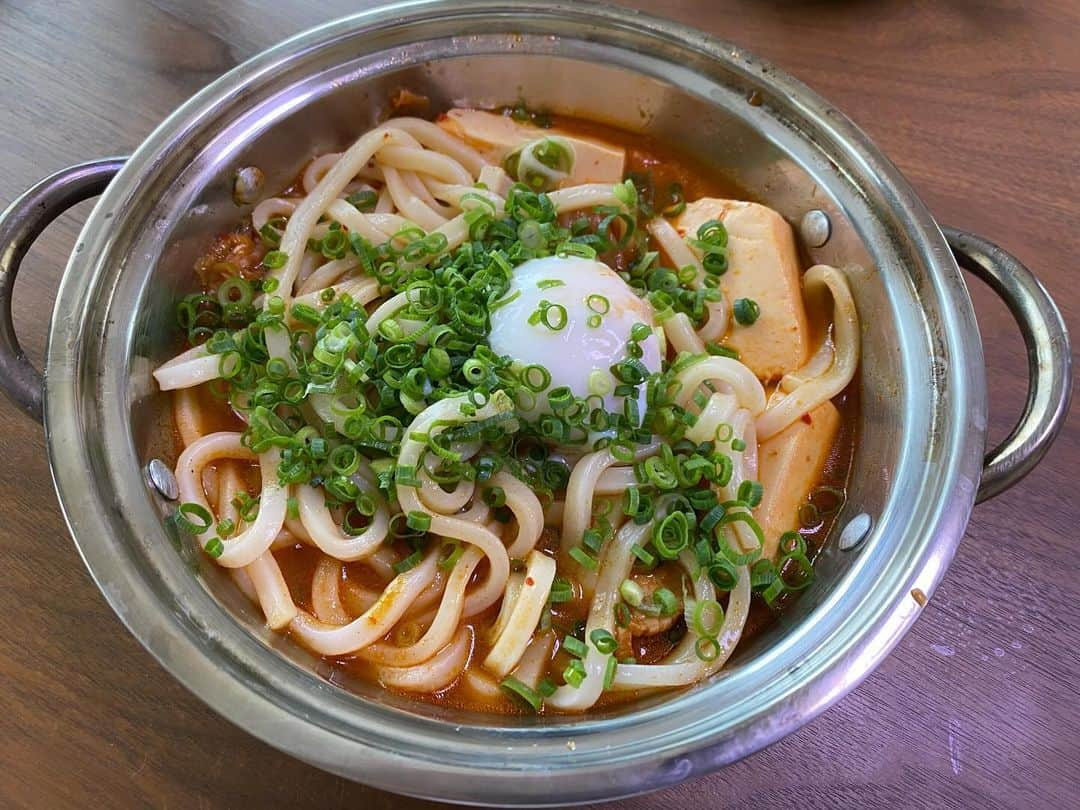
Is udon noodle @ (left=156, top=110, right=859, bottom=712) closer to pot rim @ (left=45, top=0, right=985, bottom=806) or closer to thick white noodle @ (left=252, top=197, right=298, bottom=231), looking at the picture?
thick white noodle @ (left=252, top=197, right=298, bottom=231)

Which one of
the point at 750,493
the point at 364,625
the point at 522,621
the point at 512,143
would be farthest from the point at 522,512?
the point at 512,143

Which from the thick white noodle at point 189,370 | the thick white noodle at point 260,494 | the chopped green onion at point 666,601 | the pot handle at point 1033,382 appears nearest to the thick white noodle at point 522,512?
the chopped green onion at point 666,601

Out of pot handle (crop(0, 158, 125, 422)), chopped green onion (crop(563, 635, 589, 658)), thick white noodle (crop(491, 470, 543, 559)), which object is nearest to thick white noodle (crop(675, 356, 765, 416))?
thick white noodle (crop(491, 470, 543, 559))

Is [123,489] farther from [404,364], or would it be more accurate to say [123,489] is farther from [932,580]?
[932,580]

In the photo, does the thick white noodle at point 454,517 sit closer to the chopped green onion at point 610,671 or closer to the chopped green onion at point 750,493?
the chopped green onion at point 610,671

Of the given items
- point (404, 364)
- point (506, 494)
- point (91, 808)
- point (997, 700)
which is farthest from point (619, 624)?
point (91, 808)

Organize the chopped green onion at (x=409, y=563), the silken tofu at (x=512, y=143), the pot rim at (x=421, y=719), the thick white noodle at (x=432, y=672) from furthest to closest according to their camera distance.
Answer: the silken tofu at (x=512, y=143)
the chopped green onion at (x=409, y=563)
the thick white noodle at (x=432, y=672)
the pot rim at (x=421, y=719)
